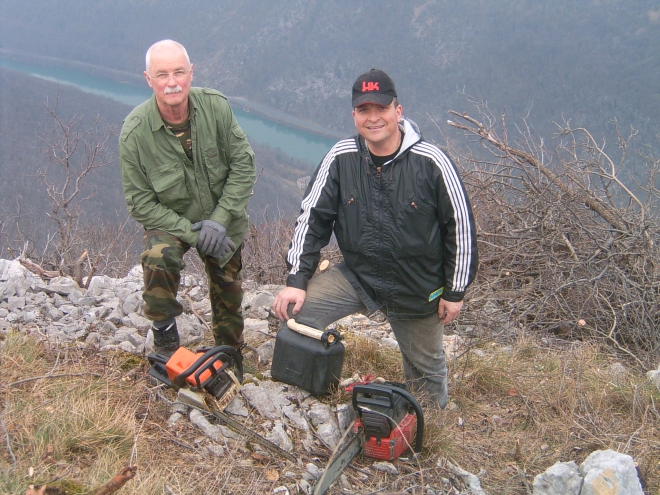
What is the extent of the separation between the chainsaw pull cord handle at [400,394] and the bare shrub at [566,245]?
282 centimetres

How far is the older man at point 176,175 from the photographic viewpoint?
321cm

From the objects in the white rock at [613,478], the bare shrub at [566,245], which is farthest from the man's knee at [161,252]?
the bare shrub at [566,245]

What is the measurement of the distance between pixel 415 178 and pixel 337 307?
0.83m

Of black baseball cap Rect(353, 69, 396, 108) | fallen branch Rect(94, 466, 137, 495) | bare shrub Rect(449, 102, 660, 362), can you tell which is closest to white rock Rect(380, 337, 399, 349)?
bare shrub Rect(449, 102, 660, 362)

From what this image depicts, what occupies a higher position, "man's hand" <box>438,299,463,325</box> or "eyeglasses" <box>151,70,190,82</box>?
"eyeglasses" <box>151,70,190,82</box>

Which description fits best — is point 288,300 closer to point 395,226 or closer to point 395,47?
point 395,226

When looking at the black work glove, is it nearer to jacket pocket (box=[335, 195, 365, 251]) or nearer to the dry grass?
jacket pocket (box=[335, 195, 365, 251])

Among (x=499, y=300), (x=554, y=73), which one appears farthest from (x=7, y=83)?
(x=499, y=300)

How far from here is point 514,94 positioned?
46.7 m

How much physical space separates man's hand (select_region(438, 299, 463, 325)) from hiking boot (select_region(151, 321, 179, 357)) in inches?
60.2

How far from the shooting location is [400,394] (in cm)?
287

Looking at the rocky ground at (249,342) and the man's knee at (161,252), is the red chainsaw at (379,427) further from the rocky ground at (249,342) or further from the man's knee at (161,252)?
the man's knee at (161,252)

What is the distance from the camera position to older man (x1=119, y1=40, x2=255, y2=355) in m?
3.21

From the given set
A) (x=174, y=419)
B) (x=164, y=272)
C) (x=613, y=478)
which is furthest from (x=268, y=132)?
(x=613, y=478)
